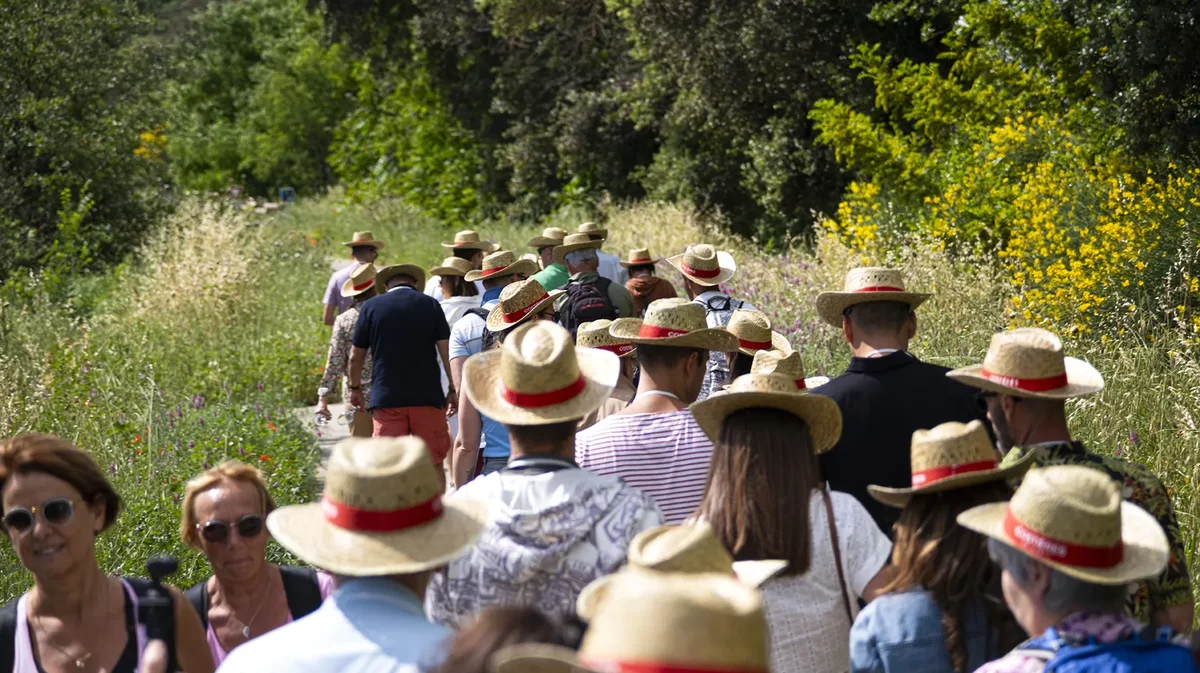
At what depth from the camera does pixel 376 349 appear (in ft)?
26.4

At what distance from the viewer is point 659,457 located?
4.24m

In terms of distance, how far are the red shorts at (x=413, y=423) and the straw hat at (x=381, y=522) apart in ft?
16.7

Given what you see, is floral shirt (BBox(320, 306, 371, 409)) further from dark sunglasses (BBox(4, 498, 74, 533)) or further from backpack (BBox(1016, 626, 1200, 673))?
backpack (BBox(1016, 626, 1200, 673))

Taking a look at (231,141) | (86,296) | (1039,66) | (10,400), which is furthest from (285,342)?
(231,141)

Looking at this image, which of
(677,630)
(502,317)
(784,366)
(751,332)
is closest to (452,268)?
(502,317)

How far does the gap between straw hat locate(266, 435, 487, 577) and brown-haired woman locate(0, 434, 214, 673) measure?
80 centimetres

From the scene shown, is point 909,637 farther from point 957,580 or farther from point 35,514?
point 35,514

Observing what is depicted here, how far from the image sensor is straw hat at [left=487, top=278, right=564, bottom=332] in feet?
23.0

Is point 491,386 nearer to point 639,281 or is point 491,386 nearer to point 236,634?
point 236,634

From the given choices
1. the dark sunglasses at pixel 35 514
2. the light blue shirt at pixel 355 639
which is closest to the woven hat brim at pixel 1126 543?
the light blue shirt at pixel 355 639

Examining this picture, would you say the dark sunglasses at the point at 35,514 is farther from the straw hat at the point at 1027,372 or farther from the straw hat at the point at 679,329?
the straw hat at the point at 1027,372

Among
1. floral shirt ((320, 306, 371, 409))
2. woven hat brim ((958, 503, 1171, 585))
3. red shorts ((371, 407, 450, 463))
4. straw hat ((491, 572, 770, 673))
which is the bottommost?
red shorts ((371, 407, 450, 463))

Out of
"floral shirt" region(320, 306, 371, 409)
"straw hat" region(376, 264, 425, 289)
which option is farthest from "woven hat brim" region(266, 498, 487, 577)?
"floral shirt" region(320, 306, 371, 409)

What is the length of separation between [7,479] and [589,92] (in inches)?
824
